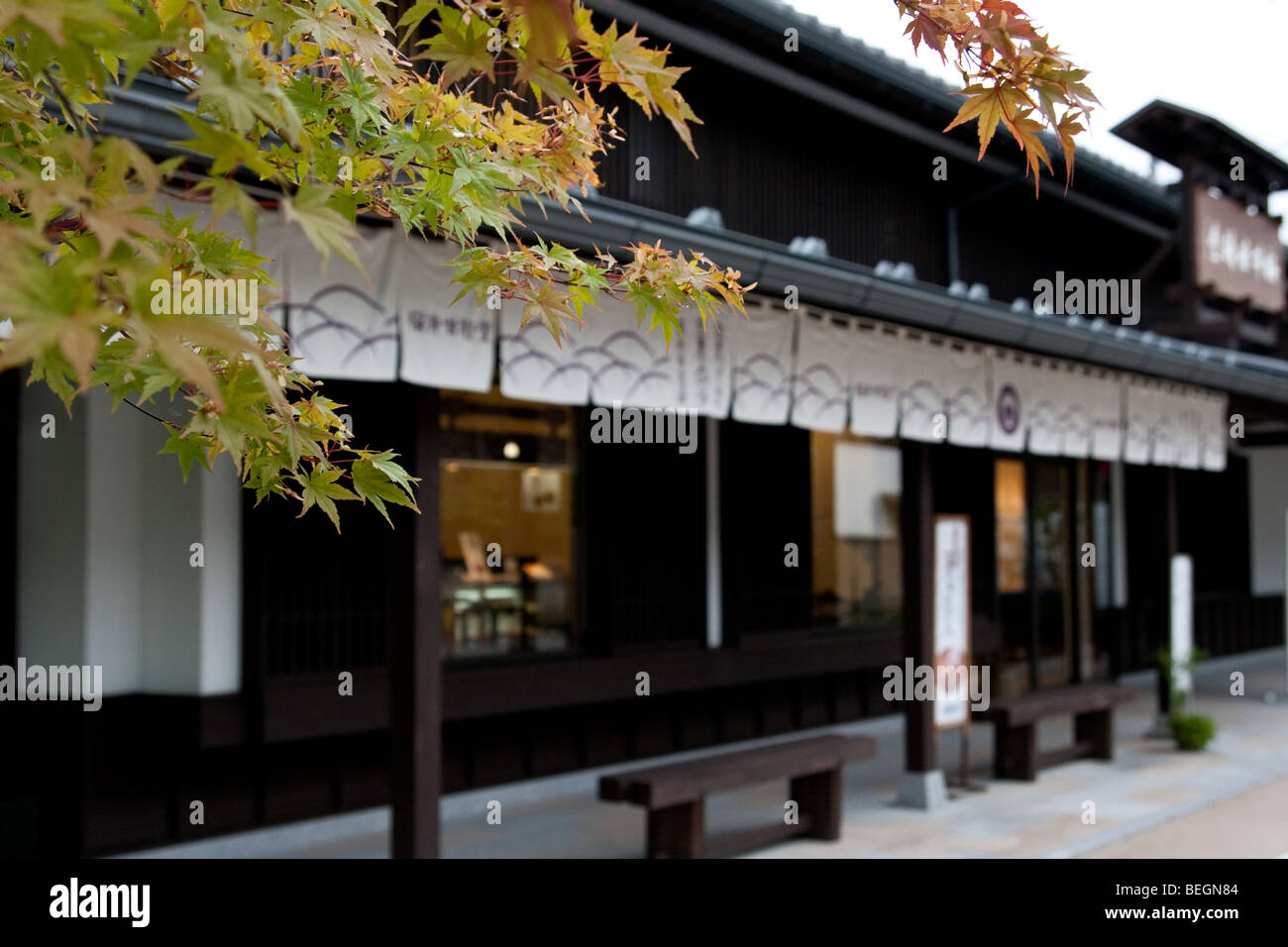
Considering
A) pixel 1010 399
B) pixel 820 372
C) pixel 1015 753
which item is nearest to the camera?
pixel 820 372

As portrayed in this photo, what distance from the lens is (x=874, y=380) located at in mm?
8867

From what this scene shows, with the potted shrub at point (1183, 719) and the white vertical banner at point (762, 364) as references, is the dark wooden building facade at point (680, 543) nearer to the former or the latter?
the white vertical banner at point (762, 364)

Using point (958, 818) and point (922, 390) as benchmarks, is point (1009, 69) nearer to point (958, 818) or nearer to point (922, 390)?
point (922, 390)

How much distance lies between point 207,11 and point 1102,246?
15.1 m

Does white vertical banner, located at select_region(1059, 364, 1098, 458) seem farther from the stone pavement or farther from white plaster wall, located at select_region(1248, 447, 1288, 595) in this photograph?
white plaster wall, located at select_region(1248, 447, 1288, 595)

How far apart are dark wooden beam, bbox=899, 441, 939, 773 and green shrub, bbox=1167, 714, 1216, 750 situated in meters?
4.24

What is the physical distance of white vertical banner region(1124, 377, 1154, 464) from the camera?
39.8 feet

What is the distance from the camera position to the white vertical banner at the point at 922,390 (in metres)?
9.15

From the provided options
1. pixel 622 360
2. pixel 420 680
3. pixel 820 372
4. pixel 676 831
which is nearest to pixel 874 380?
pixel 820 372

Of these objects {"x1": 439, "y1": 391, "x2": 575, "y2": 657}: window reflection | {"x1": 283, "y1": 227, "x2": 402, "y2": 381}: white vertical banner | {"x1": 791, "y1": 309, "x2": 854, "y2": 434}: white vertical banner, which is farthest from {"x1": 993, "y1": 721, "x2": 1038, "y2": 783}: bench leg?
{"x1": 283, "y1": 227, "x2": 402, "y2": 381}: white vertical banner

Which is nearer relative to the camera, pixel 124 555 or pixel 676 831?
pixel 676 831

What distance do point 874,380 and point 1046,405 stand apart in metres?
2.82

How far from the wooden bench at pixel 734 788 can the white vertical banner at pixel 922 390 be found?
2516 millimetres

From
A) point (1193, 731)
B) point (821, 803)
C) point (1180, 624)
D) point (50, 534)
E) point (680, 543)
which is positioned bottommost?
point (1193, 731)
